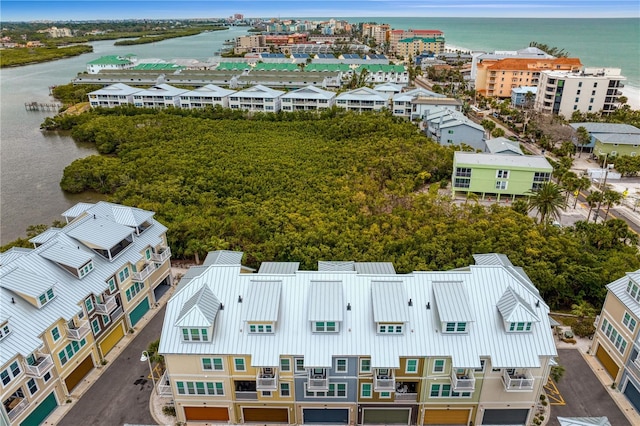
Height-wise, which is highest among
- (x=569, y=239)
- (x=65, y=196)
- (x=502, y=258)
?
(x=502, y=258)

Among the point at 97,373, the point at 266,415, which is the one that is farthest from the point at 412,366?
the point at 97,373

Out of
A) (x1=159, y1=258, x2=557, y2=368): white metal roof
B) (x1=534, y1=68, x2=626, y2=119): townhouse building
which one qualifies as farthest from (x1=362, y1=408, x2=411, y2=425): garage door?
(x1=534, y1=68, x2=626, y2=119): townhouse building

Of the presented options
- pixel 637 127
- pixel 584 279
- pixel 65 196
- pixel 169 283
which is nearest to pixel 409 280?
pixel 584 279

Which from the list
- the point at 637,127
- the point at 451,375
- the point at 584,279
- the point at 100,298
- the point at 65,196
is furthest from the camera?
the point at 637,127

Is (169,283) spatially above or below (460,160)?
below

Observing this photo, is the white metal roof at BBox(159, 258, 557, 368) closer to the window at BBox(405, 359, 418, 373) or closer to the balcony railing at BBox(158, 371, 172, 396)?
the window at BBox(405, 359, 418, 373)

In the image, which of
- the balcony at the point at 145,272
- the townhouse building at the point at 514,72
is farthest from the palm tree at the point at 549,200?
the townhouse building at the point at 514,72

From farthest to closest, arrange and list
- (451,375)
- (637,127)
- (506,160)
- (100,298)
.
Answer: (637,127), (506,160), (100,298), (451,375)

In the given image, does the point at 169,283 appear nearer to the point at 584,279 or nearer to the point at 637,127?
the point at 584,279
